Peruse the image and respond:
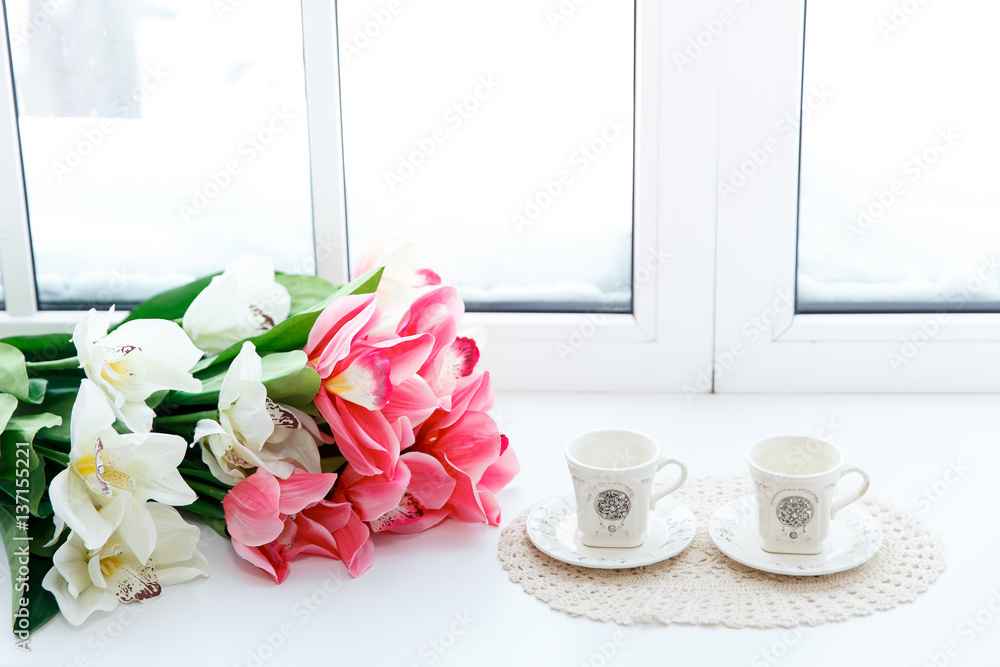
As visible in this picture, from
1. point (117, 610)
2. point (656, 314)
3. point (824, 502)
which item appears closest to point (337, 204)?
point (656, 314)

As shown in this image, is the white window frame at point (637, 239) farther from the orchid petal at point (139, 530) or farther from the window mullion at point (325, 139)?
the orchid petal at point (139, 530)

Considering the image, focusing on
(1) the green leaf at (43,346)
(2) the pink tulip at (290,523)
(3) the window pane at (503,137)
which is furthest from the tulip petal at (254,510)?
(3) the window pane at (503,137)

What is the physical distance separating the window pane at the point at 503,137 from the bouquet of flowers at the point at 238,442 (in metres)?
0.32

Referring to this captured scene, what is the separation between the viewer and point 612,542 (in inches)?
30.6

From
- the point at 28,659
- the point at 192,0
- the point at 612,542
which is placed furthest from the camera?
the point at 192,0

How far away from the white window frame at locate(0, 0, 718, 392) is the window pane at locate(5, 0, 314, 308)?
34 mm

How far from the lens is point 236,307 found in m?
0.85

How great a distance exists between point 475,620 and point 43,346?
54 centimetres

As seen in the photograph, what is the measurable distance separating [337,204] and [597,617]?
65cm

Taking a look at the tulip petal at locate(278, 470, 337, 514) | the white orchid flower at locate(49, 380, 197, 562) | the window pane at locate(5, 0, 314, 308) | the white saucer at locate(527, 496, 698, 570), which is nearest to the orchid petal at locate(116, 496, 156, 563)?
the white orchid flower at locate(49, 380, 197, 562)

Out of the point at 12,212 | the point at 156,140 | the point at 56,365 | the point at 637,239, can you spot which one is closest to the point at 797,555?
the point at 637,239

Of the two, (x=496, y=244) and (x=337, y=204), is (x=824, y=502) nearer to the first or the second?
(x=496, y=244)

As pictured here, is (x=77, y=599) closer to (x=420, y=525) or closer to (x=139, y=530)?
(x=139, y=530)

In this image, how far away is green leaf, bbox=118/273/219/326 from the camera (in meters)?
0.94
